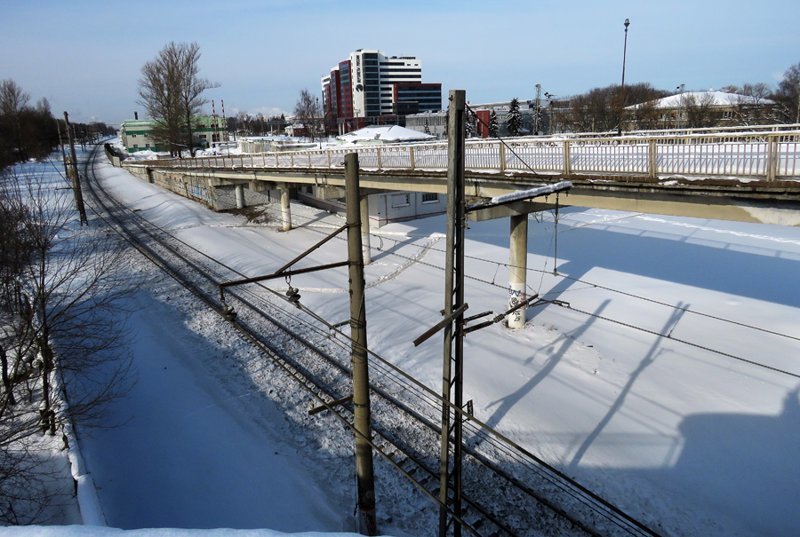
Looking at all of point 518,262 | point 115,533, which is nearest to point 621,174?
point 518,262

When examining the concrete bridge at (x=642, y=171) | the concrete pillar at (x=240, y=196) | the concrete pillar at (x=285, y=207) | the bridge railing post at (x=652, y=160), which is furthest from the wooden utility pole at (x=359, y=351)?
the concrete pillar at (x=240, y=196)

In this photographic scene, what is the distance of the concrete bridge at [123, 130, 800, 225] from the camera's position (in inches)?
341

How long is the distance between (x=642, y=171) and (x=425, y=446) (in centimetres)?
732

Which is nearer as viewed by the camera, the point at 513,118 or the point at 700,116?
the point at 700,116

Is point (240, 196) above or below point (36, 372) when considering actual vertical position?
above

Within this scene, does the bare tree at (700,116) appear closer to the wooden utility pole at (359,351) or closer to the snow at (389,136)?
the snow at (389,136)

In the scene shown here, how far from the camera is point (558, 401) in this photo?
11.1 m

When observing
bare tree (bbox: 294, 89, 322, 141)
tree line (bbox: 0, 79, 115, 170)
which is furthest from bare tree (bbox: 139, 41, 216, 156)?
bare tree (bbox: 294, 89, 322, 141)

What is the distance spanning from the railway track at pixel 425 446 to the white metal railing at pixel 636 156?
5.98 metres

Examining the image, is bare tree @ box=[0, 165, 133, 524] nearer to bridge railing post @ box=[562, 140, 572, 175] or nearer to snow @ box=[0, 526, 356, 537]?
snow @ box=[0, 526, 356, 537]

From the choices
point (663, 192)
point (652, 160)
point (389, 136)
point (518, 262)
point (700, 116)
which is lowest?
point (518, 262)

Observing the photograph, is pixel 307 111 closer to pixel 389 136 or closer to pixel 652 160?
pixel 389 136

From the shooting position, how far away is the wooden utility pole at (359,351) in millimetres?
5977

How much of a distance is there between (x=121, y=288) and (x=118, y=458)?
40.6 feet
